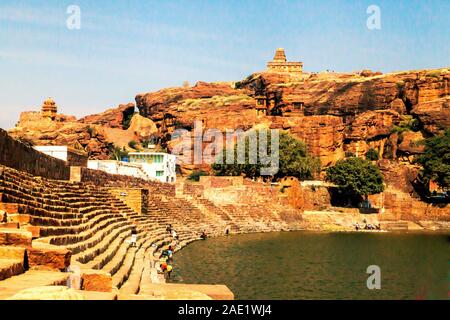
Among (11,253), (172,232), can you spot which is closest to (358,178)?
(172,232)

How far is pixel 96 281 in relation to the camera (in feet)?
29.3

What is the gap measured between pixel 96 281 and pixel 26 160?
45.2 ft

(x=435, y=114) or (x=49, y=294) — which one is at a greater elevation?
(x=435, y=114)

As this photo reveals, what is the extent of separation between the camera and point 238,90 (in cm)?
11731

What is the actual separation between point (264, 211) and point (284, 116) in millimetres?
37614

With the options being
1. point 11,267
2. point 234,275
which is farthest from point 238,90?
point 11,267

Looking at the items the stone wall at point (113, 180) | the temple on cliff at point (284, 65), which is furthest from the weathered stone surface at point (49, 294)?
the temple on cliff at point (284, 65)

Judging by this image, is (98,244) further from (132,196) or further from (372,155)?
(372,155)

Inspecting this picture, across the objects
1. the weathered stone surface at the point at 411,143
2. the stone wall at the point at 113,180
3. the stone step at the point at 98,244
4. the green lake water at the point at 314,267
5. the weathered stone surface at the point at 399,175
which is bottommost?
the green lake water at the point at 314,267

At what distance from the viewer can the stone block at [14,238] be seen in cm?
928

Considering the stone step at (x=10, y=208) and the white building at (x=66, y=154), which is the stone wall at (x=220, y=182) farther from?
the stone step at (x=10, y=208)

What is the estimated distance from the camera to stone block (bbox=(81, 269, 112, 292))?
28.8 feet

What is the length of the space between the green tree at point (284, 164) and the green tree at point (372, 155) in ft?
45.2

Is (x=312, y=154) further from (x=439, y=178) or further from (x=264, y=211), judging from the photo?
(x=264, y=211)
